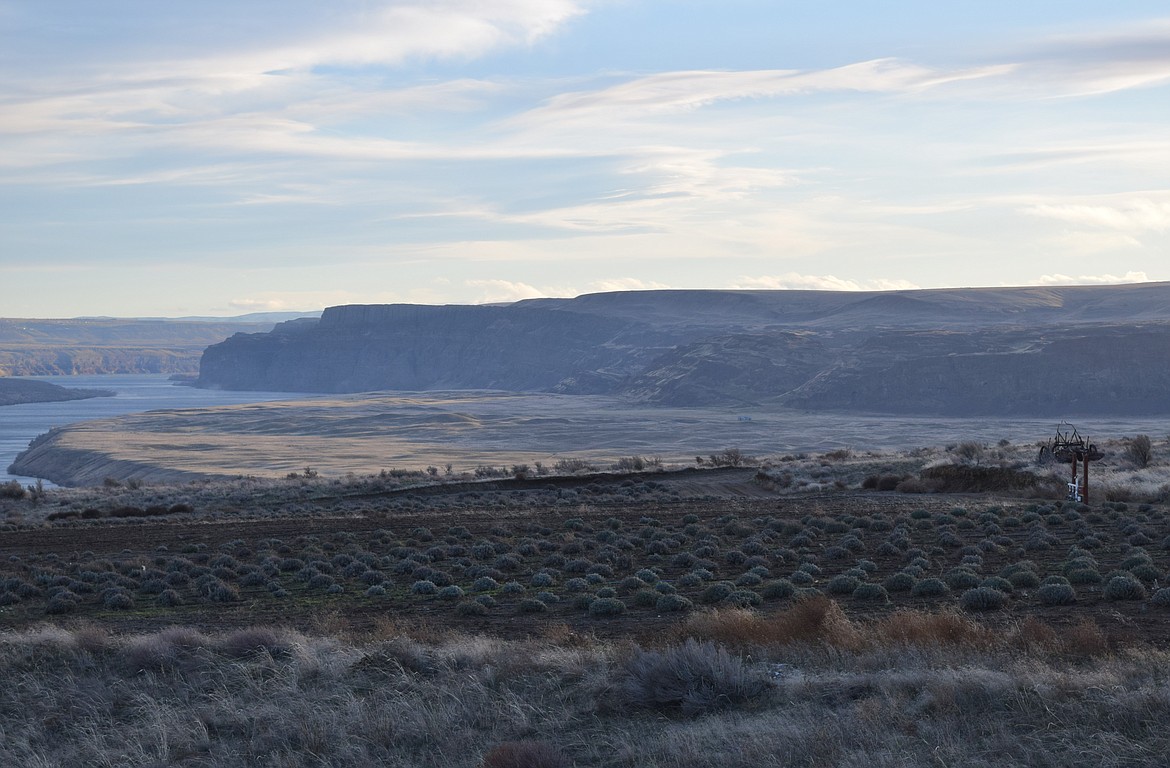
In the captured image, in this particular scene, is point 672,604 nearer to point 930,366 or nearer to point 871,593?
point 871,593

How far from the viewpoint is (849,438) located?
293ft

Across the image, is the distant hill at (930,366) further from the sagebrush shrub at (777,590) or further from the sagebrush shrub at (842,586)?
the sagebrush shrub at (777,590)

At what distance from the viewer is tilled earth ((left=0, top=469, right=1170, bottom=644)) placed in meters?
13.3

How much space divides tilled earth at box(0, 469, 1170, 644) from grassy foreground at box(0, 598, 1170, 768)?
1.52 metres

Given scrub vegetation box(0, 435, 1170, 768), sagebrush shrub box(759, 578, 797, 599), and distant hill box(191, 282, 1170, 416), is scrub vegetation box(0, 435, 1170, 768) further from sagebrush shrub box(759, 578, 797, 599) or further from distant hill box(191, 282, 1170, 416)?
distant hill box(191, 282, 1170, 416)

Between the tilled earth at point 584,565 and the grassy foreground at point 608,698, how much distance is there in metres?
1.52

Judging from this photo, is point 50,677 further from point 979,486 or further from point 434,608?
point 979,486

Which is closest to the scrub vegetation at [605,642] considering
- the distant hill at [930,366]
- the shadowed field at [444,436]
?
the shadowed field at [444,436]

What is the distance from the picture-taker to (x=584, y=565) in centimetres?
1756

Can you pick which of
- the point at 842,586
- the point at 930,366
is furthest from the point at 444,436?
the point at 842,586

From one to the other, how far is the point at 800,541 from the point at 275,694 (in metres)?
12.2

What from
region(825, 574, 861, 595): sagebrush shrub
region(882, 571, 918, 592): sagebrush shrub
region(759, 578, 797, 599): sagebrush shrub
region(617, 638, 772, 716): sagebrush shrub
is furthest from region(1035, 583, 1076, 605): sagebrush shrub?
region(617, 638, 772, 716): sagebrush shrub

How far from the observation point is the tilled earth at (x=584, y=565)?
13312mm

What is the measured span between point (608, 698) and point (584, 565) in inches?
355
